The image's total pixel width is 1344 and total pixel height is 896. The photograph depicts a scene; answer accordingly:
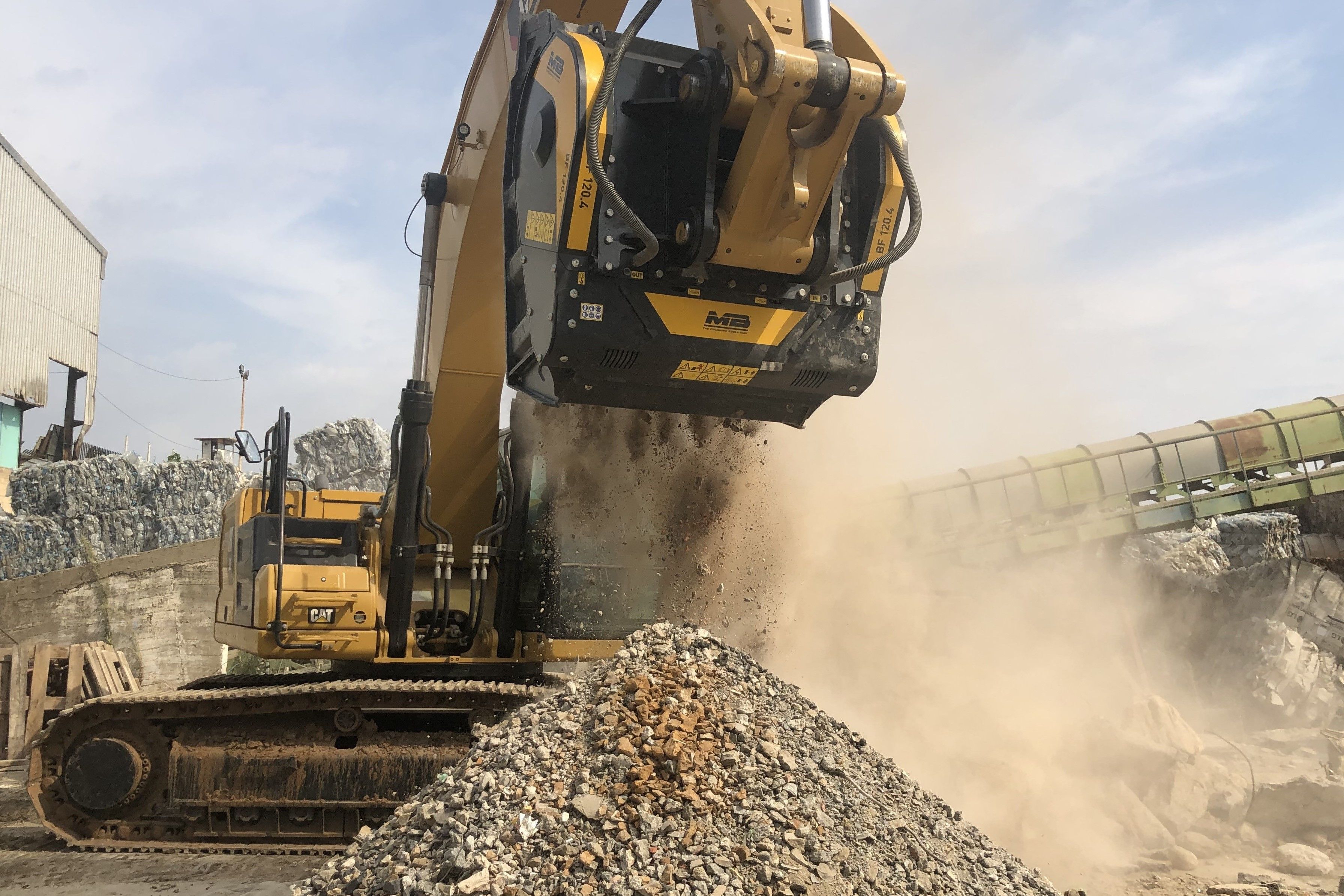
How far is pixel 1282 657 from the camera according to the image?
40.9 ft

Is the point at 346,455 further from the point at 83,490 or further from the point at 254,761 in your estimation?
the point at 254,761

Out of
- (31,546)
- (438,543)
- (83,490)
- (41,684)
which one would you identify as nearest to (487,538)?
(438,543)

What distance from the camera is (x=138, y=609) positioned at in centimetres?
1312

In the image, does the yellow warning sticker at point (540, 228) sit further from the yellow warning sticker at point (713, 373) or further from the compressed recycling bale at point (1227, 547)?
the compressed recycling bale at point (1227, 547)

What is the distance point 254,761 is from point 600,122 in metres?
4.15

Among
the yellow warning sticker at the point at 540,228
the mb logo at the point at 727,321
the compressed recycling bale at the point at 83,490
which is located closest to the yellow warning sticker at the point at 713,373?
the mb logo at the point at 727,321

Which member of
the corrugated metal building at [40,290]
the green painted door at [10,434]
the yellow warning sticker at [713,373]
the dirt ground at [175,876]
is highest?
the corrugated metal building at [40,290]

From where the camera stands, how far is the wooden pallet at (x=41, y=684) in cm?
967

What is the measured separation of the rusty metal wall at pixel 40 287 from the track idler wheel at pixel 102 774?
69.5ft

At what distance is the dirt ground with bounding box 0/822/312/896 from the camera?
5191 mm

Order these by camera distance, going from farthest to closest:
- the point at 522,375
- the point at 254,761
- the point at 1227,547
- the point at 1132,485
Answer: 1. the point at 1227,547
2. the point at 1132,485
3. the point at 254,761
4. the point at 522,375

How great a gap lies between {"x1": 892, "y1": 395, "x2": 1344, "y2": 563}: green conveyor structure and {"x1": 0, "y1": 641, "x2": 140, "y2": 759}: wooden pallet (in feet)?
29.9

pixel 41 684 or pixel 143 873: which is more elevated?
pixel 41 684

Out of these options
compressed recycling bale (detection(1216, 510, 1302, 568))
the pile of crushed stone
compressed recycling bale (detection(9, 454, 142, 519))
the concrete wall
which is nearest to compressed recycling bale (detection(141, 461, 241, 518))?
compressed recycling bale (detection(9, 454, 142, 519))
